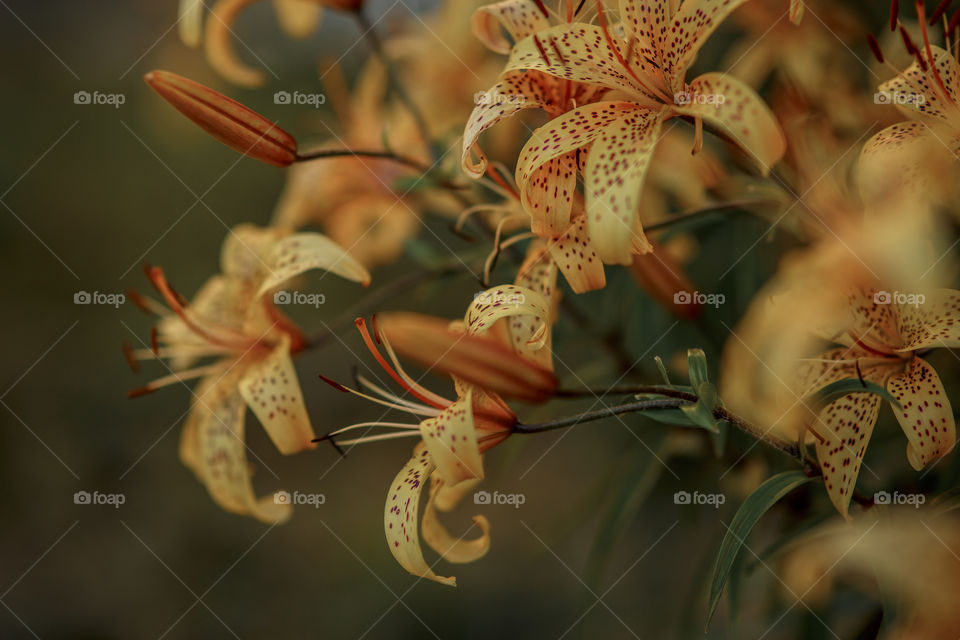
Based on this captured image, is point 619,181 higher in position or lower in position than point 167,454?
higher

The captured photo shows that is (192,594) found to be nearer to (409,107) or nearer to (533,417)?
(533,417)

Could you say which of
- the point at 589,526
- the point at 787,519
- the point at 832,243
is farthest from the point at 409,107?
the point at 589,526

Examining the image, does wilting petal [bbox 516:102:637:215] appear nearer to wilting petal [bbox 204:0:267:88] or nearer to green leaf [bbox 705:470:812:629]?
green leaf [bbox 705:470:812:629]

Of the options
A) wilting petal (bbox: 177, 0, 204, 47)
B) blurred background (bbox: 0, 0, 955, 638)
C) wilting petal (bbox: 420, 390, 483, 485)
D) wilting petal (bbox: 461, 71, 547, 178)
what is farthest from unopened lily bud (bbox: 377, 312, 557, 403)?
blurred background (bbox: 0, 0, 955, 638)

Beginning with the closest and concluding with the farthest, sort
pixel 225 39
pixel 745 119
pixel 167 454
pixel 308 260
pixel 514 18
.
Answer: pixel 745 119 < pixel 514 18 < pixel 308 260 < pixel 225 39 < pixel 167 454

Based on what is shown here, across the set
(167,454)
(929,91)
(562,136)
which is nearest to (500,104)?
(562,136)

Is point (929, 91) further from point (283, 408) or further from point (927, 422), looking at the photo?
point (283, 408)

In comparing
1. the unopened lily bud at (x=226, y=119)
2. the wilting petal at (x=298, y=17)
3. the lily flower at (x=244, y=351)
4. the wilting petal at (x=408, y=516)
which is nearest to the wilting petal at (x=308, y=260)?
the lily flower at (x=244, y=351)
